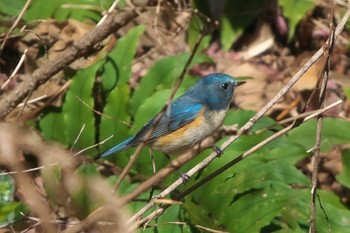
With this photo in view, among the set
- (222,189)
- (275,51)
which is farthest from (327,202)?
(275,51)

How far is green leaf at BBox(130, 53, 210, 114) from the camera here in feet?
17.4

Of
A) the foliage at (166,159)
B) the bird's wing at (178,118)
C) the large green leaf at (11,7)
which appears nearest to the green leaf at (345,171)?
the foliage at (166,159)

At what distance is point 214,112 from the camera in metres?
4.90

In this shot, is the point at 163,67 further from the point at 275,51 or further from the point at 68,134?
the point at 275,51

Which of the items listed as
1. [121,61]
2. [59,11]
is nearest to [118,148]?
[121,61]

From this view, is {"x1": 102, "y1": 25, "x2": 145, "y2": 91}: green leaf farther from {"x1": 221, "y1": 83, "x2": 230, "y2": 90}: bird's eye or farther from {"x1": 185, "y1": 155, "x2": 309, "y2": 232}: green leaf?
{"x1": 185, "y1": 155, "x2": 309, "y2": 232}: green leaf

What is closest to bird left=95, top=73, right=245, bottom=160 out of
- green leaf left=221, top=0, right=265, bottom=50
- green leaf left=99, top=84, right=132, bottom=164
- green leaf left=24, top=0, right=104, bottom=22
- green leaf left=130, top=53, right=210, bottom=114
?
green leaf left=99, top=84, right=132, bottom=164

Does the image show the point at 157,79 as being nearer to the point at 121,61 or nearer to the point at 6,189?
the point at 121,61

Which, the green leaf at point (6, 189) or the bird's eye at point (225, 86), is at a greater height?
the bird's eye at point (225, 86)

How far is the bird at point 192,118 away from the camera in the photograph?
4789mm

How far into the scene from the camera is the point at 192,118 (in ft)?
15.8

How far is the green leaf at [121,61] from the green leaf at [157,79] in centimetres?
14

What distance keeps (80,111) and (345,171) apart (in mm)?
1957

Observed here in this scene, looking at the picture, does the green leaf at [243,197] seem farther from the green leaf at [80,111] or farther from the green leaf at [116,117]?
the green leaf at [80,111]
